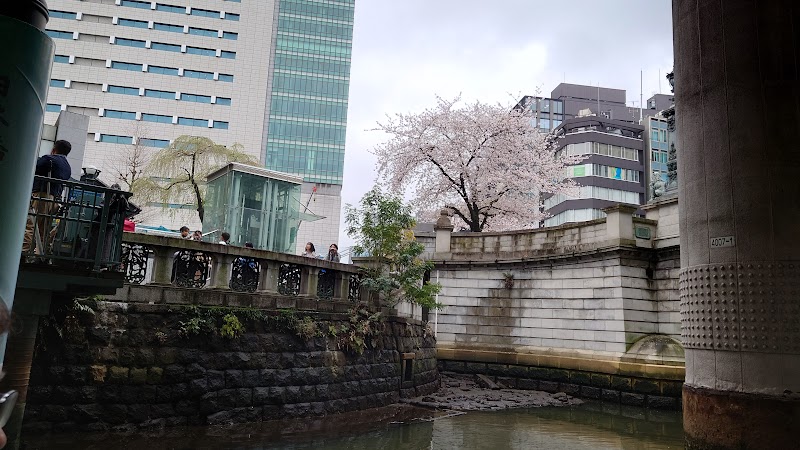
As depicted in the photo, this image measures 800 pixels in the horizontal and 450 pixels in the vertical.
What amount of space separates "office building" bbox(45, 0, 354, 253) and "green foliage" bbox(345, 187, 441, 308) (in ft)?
139

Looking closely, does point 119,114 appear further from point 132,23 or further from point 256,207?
point 256,207

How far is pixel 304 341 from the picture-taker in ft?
39.1

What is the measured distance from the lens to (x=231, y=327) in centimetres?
1079

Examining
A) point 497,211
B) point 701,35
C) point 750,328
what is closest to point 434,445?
point 750,328

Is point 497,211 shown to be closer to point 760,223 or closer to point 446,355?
point 446,355

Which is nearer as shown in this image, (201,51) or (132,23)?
(132,23)

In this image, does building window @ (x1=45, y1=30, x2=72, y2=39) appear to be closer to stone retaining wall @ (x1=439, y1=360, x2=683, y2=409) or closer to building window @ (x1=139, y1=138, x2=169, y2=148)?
building window @ (x1=139, y1=138, x2=169, y2=148)

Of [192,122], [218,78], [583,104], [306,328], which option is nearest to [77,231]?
[306,328]

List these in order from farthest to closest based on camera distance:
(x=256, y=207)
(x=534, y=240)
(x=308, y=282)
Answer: (x=534, y=240) < (x=256, y=207) < (x=308, y=282)

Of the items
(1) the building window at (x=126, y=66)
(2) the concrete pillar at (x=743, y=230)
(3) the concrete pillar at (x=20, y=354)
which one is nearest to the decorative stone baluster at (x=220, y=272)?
(3) the concrete pillar at (x=20, y=354)

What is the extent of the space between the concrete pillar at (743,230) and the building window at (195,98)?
5854 cm

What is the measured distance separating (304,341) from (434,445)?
11.2 ft

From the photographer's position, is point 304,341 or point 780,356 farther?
point 304,341

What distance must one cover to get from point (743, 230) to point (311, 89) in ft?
198
